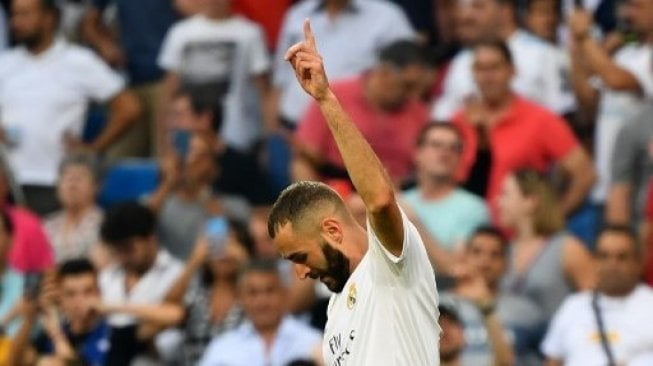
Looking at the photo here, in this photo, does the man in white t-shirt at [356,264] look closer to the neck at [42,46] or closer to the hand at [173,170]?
the hand at [173,170]

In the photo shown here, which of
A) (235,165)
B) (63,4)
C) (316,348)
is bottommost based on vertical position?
(316,348)

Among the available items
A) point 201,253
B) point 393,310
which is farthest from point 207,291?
point 393,310

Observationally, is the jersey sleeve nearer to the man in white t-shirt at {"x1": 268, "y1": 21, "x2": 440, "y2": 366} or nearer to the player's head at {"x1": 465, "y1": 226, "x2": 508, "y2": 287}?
the man in white t-shirt at {"x1": 268, "y1": 21, "x2": 440, "y2": 366}

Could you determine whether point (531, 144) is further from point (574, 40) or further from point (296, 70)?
point (296, 70)

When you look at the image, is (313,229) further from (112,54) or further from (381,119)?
(112,54)

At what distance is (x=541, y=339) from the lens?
1099 cm

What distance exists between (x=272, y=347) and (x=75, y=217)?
225cm

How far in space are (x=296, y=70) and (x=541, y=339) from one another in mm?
4961

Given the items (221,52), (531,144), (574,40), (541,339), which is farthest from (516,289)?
(221,52)

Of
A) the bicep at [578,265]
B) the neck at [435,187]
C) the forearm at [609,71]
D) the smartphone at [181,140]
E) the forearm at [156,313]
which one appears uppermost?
the forearm at [609,71]

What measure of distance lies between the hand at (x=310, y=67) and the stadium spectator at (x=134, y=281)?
521 centimetres

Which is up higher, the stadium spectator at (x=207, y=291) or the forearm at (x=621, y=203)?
the forearm at (x=621, y=203)

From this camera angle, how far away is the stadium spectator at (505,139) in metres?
11.7

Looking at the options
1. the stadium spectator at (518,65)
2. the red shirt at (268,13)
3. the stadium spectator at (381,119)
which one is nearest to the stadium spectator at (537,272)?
the stadium spectator at (381,119)
